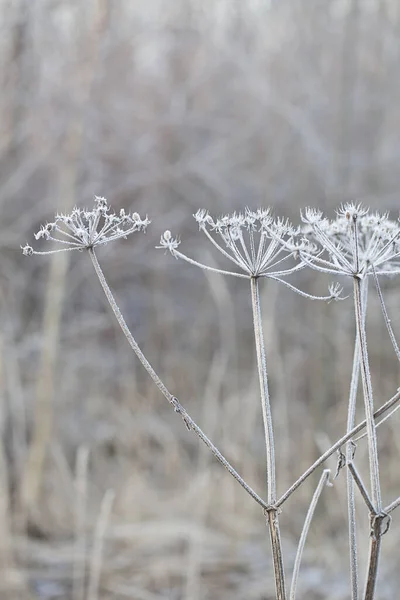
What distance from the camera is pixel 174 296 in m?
3.90

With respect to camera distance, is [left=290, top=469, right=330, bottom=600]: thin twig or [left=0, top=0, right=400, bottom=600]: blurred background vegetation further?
[left=0, top=0, right=400, bottom=600]: blurred background vegetation

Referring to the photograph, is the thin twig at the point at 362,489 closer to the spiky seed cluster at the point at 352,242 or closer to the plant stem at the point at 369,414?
the plant stem at the point at 369,414

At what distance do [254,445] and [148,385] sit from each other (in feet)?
2.01

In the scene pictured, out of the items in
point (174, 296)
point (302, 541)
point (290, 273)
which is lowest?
point (302, 541)

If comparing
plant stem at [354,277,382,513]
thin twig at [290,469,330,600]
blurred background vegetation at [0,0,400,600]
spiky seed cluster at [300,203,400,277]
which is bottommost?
thin twig at [290,469,330,600]

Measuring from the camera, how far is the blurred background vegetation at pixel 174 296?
2.59 metres

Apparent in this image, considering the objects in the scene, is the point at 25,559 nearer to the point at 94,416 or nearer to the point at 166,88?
the point at 94,416

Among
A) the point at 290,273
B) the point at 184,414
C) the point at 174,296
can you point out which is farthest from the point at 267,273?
the point at 174,296

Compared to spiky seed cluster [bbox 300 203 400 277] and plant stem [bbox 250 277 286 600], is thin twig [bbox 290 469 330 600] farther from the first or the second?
spiky seed cluster [bbox 300 203 400 277]

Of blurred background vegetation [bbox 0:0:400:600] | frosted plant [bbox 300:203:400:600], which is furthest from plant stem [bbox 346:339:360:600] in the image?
blurred background vegetation [bbox 0:0:400:600]

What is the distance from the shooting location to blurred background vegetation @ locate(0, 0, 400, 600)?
2.59 meters

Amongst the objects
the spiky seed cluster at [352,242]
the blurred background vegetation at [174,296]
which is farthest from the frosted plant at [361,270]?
the blurred background vegetation at [174,296]

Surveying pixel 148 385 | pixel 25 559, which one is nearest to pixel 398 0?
pixel 148 385

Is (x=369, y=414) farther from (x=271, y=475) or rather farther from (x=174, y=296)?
(x=174, y=296)
